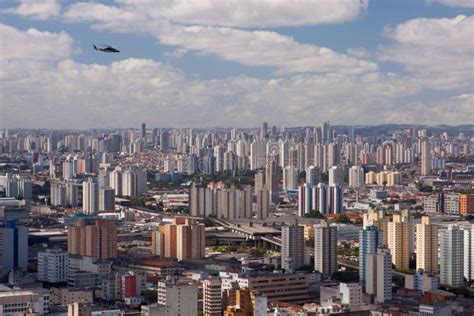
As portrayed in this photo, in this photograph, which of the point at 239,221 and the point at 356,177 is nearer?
the point at 239,221

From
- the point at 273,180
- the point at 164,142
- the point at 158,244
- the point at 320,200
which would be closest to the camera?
the point at 158,244

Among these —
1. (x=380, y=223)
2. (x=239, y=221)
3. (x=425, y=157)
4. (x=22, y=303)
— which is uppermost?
(x=425, y=157)

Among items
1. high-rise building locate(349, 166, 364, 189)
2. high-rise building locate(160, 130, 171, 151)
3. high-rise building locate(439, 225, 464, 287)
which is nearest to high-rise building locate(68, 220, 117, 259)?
high-rise building locate(439, 225, 464, 287)

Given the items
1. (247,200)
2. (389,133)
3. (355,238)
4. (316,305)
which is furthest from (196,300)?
(389,133)

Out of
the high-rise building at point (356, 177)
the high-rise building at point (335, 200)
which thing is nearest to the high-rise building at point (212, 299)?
the high-rise building at point (335, 200)

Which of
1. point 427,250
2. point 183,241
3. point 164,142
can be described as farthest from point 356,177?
point 427,250

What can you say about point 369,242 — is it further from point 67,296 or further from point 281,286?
point 67,296

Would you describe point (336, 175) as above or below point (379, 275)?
above
